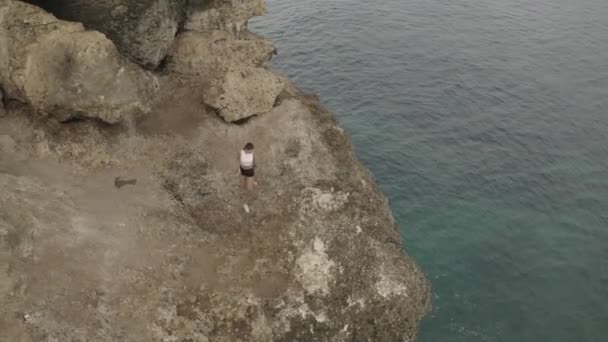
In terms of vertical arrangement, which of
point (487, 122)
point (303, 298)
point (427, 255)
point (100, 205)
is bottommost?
point (427, 255)

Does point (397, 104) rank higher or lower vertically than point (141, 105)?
lower

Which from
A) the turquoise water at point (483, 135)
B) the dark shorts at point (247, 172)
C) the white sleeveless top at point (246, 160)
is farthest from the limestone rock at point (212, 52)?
the turquoise water at point (483, 135)

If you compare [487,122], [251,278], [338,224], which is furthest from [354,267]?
[487,122]

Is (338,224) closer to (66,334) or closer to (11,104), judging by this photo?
(66,334)

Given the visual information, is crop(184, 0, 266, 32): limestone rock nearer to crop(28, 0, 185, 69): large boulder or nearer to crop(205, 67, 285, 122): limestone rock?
crop(28, 0, 185, 69): large boulder

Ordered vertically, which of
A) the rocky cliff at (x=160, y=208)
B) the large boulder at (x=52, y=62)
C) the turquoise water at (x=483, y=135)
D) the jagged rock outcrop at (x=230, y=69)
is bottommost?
the turquoise water at (x=483, y=135)

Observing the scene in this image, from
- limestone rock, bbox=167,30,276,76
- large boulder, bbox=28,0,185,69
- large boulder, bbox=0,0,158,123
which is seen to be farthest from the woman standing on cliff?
large boulder, bbox=28,0,185,69

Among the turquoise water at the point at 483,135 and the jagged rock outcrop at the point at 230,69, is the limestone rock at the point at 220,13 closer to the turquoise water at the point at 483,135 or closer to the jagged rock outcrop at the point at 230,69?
the jagged rock outcrop at the point at 230,69
